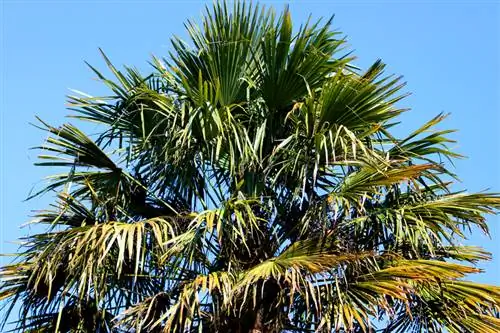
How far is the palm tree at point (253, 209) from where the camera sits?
21.1 ft

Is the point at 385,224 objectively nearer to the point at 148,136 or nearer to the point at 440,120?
the point at 440,120

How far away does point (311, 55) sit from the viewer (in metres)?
7.29

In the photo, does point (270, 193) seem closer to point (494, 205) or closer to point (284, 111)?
point (284, 111)

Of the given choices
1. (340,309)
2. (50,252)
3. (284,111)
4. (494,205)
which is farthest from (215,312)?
(494,205)

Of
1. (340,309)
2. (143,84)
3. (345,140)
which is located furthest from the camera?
(143,84)

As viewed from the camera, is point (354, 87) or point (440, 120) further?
point (440, 120)

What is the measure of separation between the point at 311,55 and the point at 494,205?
1.87 metres

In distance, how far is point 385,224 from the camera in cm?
713

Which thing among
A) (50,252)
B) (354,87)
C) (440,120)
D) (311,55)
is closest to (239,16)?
(311,55)

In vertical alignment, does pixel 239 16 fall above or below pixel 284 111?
above

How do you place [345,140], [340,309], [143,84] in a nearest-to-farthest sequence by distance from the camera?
[340,309]
[345,140]
[143,84]

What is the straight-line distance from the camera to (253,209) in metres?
7.07

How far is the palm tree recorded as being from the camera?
6441 mm

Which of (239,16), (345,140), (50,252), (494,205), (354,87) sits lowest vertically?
(50,252)
